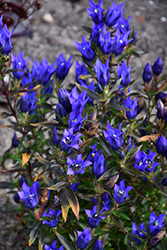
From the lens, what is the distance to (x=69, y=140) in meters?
1.05

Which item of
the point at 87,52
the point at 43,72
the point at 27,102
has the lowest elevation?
the point at 27,102

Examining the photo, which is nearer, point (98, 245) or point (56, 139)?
point (56, 139)

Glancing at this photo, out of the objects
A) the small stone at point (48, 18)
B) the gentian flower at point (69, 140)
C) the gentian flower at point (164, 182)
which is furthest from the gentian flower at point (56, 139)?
the small stone at point (48, 18)

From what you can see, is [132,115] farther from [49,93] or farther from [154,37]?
[154,37]

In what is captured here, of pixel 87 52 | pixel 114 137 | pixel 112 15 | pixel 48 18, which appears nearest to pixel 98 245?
pixel 114 137

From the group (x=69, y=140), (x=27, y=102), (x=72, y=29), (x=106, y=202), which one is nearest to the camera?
(x=69, y=140)

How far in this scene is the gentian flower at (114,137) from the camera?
3.73 feet

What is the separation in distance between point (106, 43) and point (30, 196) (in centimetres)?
68

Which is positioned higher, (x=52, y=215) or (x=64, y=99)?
(x=64, y=99)

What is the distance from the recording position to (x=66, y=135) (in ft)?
3.37

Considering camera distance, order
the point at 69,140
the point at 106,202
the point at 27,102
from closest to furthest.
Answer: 1. the point at 69,140
2. the point at 106,202
3. the point at 27,102

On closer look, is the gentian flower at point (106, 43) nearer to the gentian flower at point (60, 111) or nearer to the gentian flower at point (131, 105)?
the gentian flower at point (131, 105)

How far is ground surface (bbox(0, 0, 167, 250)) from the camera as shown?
3.43 meters

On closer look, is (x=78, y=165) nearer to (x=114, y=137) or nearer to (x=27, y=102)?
(x=114, y=137)
